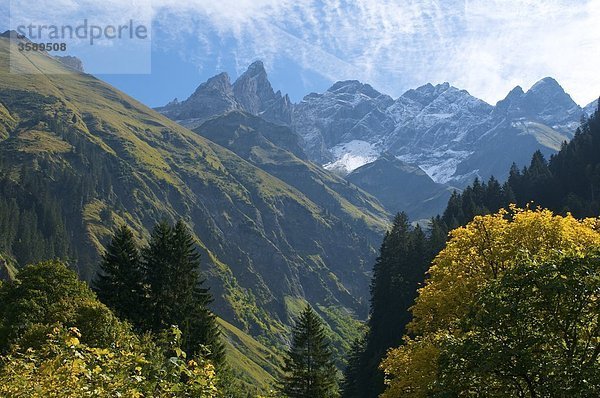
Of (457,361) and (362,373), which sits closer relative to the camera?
(457,361)

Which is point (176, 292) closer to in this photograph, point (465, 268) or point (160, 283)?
point (160, 283)

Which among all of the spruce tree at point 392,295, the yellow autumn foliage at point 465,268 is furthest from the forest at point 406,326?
A: the spruce tree at point 392,295

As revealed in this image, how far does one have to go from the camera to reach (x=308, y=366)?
5694cm

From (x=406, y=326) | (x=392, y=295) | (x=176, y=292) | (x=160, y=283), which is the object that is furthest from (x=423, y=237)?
(x=406, y=326)

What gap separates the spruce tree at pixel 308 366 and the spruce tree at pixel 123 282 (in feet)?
58.7

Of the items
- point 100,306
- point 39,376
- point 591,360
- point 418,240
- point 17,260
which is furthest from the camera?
point 17,260

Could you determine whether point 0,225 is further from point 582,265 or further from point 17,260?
point 582,265

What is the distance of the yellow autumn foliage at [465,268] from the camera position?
26062mm

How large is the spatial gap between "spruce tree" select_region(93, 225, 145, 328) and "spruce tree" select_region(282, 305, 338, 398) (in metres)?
17.9

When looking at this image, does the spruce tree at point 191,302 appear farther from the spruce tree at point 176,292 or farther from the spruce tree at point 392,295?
the spruce tree at point 392,295

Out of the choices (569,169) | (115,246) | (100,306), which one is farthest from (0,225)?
(569,169)

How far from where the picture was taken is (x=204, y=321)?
5281 centimetres

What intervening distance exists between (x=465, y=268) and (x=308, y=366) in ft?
107

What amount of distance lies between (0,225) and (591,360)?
18904cm
